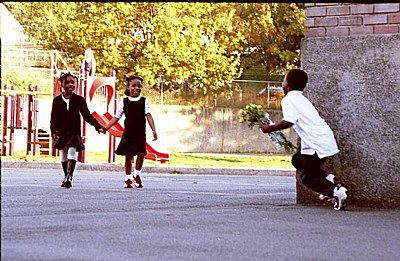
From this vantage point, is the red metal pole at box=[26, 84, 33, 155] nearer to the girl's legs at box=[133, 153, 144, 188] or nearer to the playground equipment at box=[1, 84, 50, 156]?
the playground equipment at box=[1, 84, 50, 156]

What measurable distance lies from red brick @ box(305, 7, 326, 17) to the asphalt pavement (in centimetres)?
199

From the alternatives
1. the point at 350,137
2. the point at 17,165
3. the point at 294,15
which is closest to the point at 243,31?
the point at 294,15

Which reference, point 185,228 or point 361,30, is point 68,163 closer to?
point 361,30

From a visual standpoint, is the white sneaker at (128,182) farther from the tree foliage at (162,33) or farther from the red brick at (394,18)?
the tree foliage at (162,33)

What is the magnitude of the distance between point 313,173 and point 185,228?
2456 mm

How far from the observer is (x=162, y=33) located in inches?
1128

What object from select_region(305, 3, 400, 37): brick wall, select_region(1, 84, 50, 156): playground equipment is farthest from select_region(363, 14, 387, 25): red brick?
select_region(1, 84, 50, 156): playground equipment

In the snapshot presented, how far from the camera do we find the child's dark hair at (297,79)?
376 inches

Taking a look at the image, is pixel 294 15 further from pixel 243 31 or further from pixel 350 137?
pixel 350 137

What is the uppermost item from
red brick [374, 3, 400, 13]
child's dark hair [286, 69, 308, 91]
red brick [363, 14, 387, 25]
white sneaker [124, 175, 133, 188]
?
red brick [374, 3, 400, 13]

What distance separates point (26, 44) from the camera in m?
35.0

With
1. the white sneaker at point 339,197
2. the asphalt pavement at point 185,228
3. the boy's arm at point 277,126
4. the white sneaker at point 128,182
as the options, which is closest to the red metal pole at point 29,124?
the white sneaker at point 128,182

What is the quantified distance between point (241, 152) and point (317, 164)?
76.3 feet

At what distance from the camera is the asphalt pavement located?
5.81m
